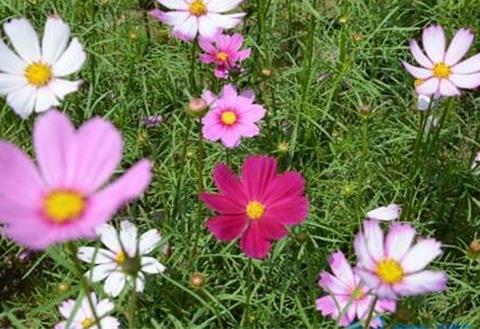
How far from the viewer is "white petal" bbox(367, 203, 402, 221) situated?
152cm

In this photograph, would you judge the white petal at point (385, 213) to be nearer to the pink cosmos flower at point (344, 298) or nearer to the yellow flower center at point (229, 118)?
the pink cosmos flower at point (344, 298)

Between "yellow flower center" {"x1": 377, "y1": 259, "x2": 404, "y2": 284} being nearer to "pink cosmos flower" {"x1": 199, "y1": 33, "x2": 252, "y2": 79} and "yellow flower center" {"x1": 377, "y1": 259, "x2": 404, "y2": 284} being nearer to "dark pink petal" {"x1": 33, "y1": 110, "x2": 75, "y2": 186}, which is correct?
"dark pink petal" {"x1": 33, "y1": 110, "x2": 75, "y2": 186}

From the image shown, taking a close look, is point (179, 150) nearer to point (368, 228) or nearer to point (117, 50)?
point (117, 50)

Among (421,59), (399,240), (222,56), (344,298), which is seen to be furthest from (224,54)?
(399,240)

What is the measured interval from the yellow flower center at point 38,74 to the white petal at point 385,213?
2.08ft

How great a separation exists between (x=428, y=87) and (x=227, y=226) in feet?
1.66

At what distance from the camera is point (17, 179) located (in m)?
0.76

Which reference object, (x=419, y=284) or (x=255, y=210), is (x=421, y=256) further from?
(x=255, y=210)

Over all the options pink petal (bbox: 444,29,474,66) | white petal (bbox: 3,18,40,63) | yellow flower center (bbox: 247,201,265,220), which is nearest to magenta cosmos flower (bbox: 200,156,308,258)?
yellow flower center (bbox: 247,201,265,220)

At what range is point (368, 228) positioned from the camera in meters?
1.04

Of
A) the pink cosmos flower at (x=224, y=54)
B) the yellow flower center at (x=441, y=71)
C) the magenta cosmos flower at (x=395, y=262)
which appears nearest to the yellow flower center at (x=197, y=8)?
the pink cosmos flower at (x=224, y=54)

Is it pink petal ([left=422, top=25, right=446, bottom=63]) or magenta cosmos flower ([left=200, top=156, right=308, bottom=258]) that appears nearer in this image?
magenta cosmos flower ([left=200, top=156, right=308, bottom=258])

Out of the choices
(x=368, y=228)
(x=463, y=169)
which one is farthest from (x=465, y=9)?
(x=368, y=228)

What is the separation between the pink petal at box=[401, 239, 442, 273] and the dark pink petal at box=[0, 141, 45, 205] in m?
0.50
